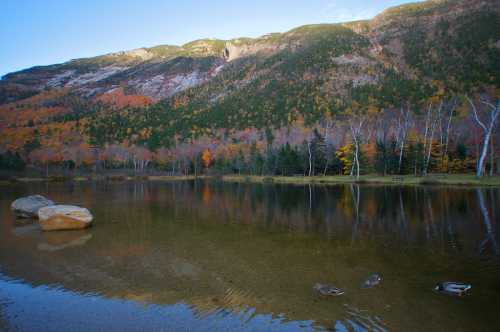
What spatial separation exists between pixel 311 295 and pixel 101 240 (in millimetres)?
12968

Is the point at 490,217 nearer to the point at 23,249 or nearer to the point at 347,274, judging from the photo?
the point at 347,274

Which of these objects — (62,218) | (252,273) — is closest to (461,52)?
(62,218)

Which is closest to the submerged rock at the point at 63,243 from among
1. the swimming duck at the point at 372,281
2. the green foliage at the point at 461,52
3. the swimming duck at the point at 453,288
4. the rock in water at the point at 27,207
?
the rock in water at the point at 27,207

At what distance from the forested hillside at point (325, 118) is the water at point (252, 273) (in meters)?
48.7

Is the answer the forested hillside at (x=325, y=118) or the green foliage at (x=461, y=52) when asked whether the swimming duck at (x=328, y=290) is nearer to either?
the forested hillside at (x=325, y=118)

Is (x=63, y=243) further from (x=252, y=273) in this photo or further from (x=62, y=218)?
(x=252, y=273)

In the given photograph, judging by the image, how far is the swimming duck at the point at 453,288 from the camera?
10352 mm

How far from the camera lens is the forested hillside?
263 feet

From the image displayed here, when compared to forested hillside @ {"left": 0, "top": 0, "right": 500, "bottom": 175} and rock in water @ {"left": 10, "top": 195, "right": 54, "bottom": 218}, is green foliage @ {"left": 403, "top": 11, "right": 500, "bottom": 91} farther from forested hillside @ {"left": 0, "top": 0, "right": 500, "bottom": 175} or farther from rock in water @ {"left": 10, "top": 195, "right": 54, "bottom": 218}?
rock in water @ {"left": 10, "top": 195, "right": 54, "bottom": 218}

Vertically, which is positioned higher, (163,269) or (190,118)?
(190,118)

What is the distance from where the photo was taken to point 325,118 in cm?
12462

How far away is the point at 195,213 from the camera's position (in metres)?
29.1

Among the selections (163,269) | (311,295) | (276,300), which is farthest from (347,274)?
(163,269)

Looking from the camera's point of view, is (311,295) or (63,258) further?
(63,258)
